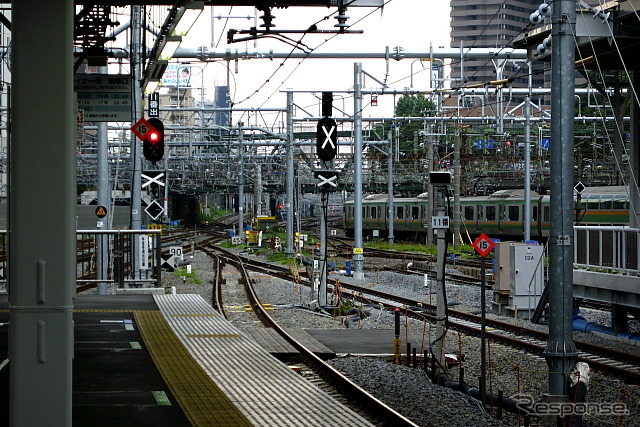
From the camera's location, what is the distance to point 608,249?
1563 centimetres

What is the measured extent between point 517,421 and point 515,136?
43156 mm

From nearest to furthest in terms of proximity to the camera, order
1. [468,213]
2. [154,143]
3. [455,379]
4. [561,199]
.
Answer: [561,199]
[455,379]
[154,143]
[468,213]

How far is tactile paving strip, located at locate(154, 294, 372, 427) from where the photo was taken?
8.30 meters

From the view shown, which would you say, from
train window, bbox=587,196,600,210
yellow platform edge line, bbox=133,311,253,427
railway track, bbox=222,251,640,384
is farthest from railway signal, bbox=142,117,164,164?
train window, bbox=587,196,600,210

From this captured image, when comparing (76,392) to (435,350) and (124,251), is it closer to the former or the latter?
(435,350)

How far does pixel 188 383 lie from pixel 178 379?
236 mm

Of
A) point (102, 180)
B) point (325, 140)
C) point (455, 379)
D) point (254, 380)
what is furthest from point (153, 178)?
point (254, 380)

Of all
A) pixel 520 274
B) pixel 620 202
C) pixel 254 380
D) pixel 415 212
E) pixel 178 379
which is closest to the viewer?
pixel 178 379

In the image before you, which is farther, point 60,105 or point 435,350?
point 435,350

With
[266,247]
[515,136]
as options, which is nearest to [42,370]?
[266,247]

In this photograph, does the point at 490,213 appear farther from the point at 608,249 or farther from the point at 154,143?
the point at 608,249

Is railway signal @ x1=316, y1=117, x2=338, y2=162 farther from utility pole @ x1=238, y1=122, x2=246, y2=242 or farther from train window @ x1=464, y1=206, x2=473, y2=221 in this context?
train window @ x1=464, y1=206, x2=473, y2=221

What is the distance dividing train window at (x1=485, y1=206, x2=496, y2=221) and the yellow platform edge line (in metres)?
32.0

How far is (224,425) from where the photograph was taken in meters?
7.50
